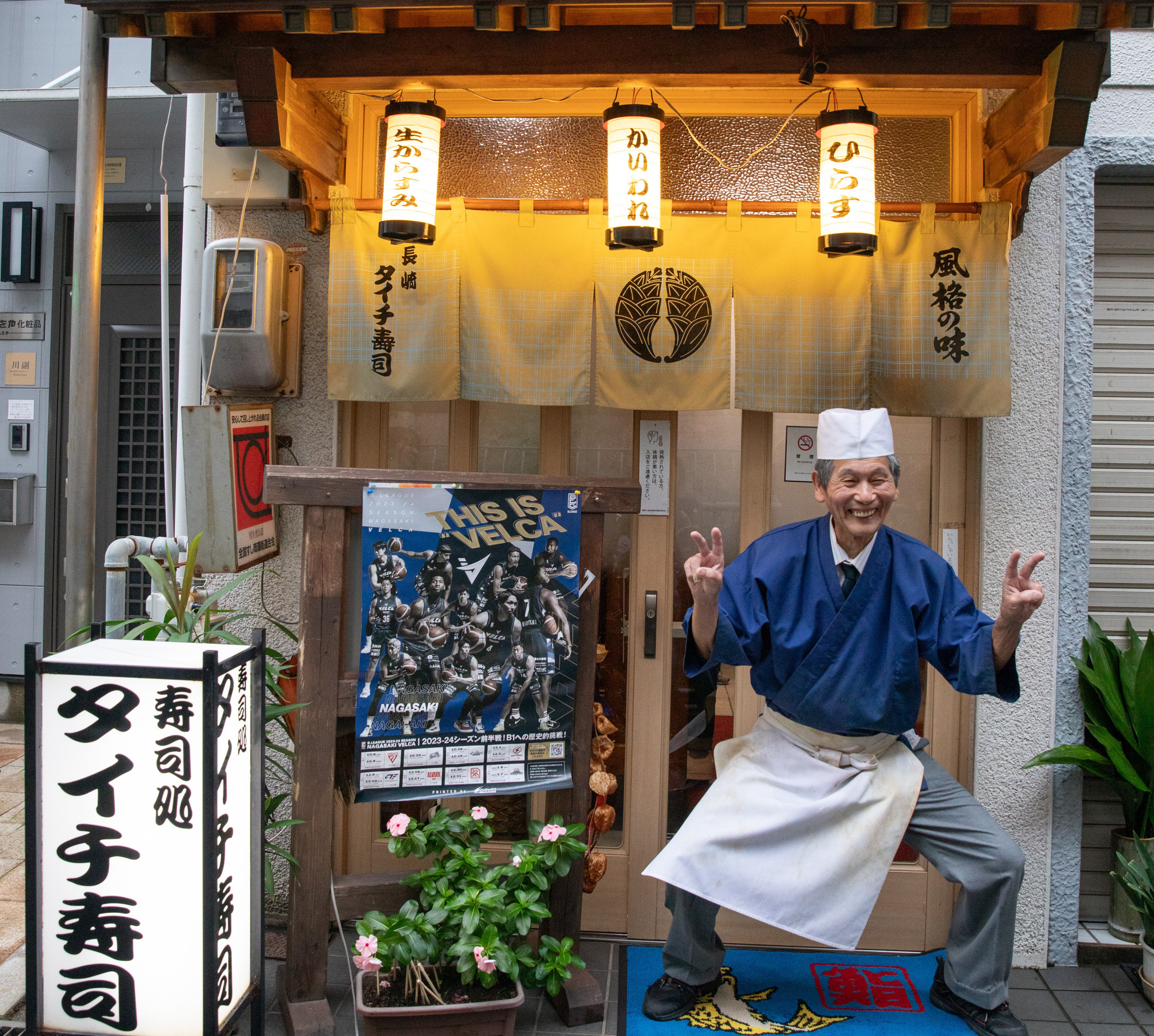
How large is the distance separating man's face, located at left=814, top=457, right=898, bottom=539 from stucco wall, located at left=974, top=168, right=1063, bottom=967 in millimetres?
1108

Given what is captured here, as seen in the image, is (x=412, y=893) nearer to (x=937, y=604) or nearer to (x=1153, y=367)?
(x=937, y=604)

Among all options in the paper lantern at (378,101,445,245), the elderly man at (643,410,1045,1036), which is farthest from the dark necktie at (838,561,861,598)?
the paper lantern at (378,101,445,245)

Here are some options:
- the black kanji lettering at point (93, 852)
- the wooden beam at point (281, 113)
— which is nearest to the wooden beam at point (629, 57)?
the wooden beam at point (281, 113)

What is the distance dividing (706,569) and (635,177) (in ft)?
5.93

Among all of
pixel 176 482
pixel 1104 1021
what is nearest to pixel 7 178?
pixel 176 482

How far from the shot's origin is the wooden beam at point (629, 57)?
409cm

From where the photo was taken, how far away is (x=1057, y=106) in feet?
13.2

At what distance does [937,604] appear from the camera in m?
4.11

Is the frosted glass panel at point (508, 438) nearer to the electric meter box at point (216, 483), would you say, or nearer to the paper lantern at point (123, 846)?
the electric meter box at point (216, 483)

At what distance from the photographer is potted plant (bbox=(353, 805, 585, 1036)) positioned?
3.79 metres

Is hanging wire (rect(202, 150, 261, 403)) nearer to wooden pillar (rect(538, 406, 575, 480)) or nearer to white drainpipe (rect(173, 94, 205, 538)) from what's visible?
white drainpipe (rect(173, 94, 205, 538))

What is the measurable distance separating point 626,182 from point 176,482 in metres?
2.89

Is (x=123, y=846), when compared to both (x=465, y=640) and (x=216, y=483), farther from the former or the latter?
(x=216, y=483)

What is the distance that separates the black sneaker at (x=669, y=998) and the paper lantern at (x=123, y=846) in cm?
A: 191
